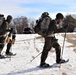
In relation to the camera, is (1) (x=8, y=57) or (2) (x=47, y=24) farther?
(1) (x=8, y=57)

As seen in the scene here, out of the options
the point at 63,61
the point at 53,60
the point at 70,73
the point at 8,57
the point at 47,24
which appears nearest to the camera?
the point at 70,73

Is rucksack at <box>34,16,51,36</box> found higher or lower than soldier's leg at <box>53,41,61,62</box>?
higher

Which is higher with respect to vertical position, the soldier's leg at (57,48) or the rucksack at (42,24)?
the rucksack at (42,24)

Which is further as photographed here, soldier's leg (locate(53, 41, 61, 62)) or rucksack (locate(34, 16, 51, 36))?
soldier's leg (locate(53, 41, 61, 62))

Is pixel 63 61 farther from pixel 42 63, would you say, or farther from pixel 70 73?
pixel 70 73

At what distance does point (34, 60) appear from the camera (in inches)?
538

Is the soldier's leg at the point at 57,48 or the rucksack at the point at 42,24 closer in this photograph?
the rucksack at the point at 42,24

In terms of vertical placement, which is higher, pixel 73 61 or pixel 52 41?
pixel 52 41

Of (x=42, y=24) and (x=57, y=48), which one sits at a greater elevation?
(x=42, y=24)

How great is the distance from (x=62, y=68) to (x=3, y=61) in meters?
2.97

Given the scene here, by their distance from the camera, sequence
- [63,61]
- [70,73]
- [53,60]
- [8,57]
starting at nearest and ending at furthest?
[70,73]
[63,61]
[53,60]
[8,57]

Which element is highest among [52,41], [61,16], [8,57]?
[61,16]

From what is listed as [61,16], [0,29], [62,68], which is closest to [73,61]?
[62,68]

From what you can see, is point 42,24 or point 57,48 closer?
point 42,24
